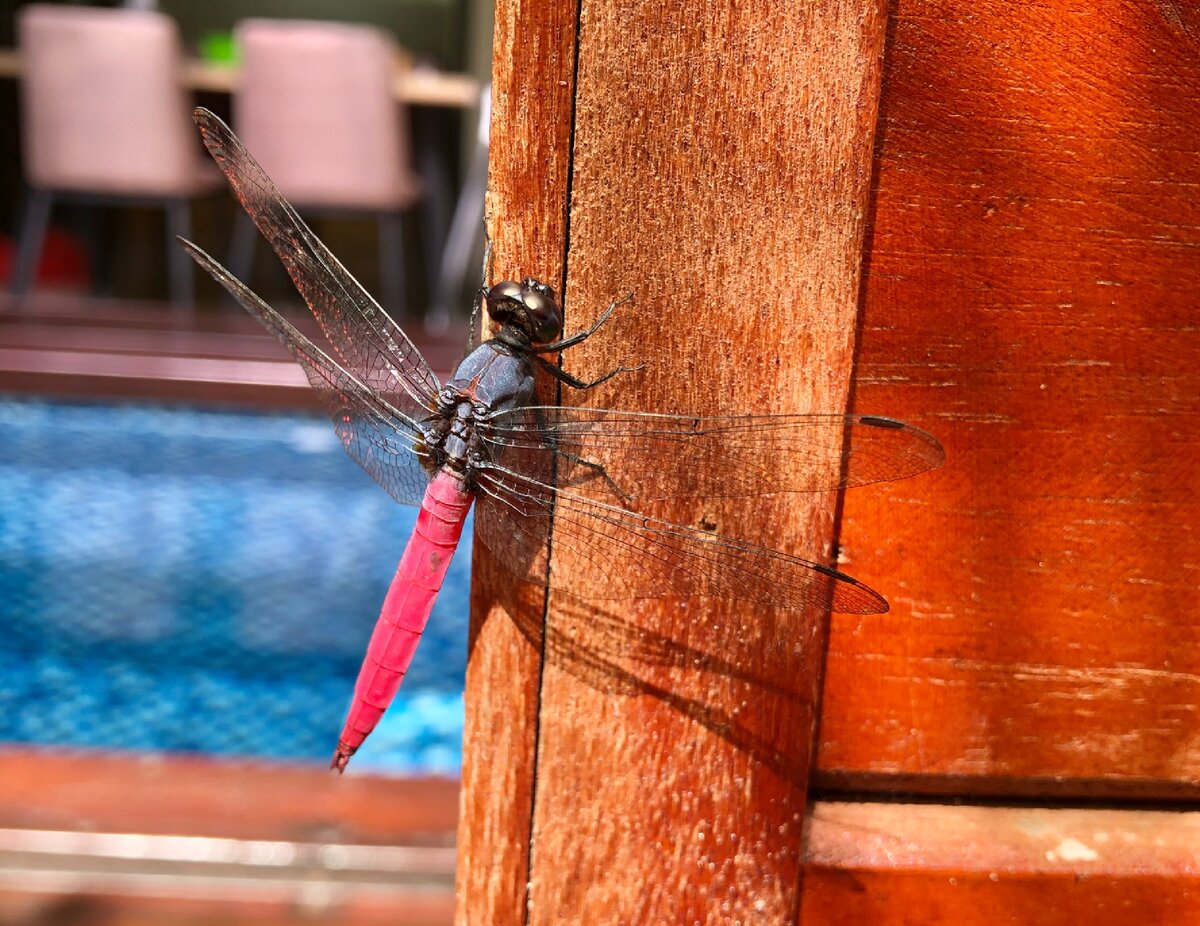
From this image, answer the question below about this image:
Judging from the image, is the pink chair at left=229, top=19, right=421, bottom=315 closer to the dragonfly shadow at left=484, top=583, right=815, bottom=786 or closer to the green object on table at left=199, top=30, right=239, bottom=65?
the green object on table at left=199, top=30, right=239, bottom=65

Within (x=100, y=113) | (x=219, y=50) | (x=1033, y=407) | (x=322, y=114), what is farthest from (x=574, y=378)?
(x=219, y=50)

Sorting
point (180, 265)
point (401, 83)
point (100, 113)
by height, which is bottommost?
point (180, 265)

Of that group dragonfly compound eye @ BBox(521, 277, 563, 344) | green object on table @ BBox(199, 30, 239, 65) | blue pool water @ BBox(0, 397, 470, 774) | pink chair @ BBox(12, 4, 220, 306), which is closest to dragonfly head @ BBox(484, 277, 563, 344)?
dragonfly compound eye @ BBox(521, 277, 563, 344)

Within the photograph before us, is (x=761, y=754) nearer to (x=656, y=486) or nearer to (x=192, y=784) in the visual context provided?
(x=656, y=486)

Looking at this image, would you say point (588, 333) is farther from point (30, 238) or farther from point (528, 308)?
point (30, 238)

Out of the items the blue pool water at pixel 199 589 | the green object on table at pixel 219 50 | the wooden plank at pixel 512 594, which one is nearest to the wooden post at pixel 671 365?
the wooden plank at pixel 512 594

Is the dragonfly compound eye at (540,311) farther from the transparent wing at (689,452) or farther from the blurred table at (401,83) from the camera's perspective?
the blurred table at (401,83)

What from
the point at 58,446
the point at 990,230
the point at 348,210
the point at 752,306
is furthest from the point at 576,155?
the point at 348,210
